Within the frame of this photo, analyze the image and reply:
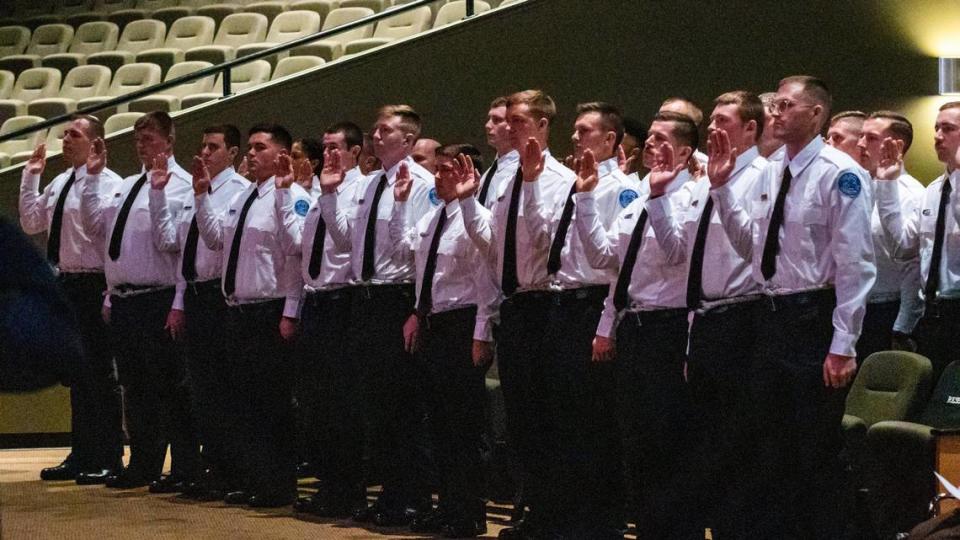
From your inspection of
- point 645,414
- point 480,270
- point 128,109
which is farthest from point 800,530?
point 128,109

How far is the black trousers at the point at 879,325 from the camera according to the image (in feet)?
20.8

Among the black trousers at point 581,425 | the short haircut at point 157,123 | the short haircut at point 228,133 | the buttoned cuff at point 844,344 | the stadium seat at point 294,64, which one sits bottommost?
the black trousers at point 581,425

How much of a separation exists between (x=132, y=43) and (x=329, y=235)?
223 inches

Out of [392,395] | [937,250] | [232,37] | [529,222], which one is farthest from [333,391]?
[232,37]

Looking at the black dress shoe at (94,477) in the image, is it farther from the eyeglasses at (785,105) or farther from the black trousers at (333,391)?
the eyeglasses at (785,105)

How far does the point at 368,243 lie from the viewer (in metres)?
6.48

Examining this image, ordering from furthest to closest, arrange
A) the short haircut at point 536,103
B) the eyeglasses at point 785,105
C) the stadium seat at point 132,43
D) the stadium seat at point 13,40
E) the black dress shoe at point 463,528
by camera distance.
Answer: the stadium seat at point 13,40, the stadium seat at point 132,43, the black dress shoe at point 463,528, the short haircut at point 536,103, the eyeglasses at point 785,105

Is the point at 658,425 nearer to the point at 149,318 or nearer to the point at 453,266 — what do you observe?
the point at 453,266

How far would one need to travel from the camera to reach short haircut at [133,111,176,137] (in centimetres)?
738

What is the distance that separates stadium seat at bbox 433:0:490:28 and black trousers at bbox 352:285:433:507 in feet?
10.0

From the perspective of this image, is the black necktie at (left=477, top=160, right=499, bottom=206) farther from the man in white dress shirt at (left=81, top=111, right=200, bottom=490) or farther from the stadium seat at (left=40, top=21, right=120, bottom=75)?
the stadium seat at (left=40, top=21, right=120, bottom=75)

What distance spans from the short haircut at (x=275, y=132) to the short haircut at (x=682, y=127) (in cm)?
230

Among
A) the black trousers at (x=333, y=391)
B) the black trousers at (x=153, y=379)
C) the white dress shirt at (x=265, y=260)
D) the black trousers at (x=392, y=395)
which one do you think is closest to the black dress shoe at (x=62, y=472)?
the black trousers at (x=153, y=379)

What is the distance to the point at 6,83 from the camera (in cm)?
1125
